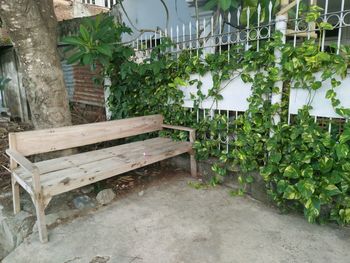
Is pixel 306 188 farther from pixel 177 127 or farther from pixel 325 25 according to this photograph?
pixel 177 127

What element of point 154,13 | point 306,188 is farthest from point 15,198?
point 154,13

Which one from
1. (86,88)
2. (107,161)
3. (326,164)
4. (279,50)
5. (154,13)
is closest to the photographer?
(326,164)

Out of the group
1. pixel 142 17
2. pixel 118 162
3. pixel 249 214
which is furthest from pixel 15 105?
pixel 249 214

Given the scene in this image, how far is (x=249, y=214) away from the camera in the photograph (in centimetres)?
258

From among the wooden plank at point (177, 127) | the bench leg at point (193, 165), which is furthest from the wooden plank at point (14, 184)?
the bench leg at point (193, 165)

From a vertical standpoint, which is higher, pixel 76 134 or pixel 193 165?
pixel 76 134

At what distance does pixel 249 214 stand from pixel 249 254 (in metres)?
0.59

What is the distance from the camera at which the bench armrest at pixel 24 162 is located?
2078 mm

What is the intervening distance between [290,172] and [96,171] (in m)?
1.69

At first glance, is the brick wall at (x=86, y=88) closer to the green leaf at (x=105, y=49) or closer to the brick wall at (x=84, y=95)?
the brick wall at (x=84, y=95)

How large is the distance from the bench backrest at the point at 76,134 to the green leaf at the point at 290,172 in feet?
5.98

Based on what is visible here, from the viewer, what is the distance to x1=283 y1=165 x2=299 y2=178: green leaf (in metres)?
2.32

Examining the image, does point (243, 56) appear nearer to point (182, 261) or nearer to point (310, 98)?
point (310, 98)

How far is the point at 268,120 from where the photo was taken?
2.64 meters
